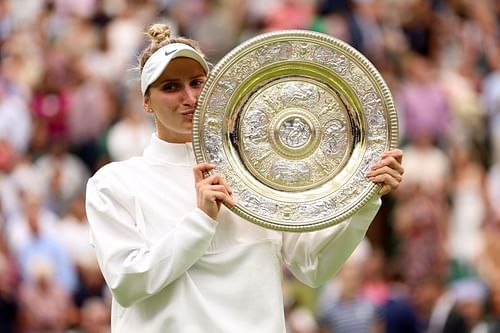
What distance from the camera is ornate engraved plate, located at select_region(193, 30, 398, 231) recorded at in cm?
720

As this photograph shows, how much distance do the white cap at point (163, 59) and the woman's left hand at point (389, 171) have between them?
30.7 inches

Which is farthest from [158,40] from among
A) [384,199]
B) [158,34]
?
[384,199]

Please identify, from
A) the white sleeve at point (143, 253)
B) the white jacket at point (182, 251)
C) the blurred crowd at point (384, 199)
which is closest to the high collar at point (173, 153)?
the white jacket at point (182, 251)

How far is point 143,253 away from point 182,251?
0.58ft

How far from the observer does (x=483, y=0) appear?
20328 mm

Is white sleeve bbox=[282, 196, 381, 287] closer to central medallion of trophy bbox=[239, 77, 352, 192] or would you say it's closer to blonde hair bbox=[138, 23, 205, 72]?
central medallion of trophy bbox=[239, 77, 352, 192]

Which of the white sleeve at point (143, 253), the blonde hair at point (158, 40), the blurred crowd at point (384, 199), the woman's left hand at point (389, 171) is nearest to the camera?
the white sleeve at point (143, 253)

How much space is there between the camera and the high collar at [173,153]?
734cm

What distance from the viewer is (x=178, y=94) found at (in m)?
7.27

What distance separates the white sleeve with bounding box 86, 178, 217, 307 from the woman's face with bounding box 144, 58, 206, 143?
1.38 feet

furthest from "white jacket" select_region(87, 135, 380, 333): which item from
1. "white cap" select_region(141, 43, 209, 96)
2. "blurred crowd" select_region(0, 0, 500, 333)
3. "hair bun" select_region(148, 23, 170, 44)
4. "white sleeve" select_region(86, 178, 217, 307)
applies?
"blurred crowd" select_region(0, 0, 500, 333)

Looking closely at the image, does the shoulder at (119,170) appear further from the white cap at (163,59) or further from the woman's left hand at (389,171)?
the woman's left hand at (389,171)

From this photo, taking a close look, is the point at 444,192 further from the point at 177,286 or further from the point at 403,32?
the point at 177,286

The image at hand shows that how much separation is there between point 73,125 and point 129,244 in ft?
33.2
